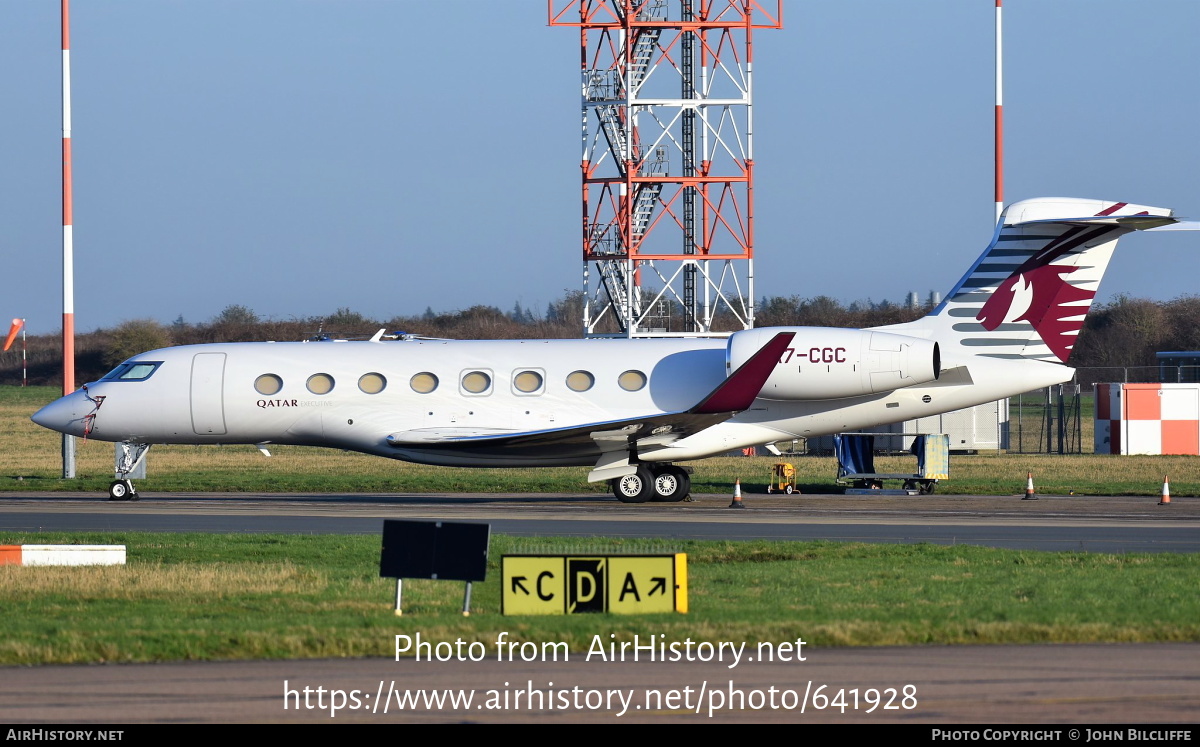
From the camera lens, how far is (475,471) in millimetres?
36375

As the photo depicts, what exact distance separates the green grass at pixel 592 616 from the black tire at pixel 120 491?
888 centimetres

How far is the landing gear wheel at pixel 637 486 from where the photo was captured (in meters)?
25.7

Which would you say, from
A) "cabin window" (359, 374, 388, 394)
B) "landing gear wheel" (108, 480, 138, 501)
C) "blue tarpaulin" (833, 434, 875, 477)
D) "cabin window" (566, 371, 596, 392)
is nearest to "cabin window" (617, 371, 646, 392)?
"cabin window" (566, 371, 596, 392)

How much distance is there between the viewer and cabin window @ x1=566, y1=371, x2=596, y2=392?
25.7 meters

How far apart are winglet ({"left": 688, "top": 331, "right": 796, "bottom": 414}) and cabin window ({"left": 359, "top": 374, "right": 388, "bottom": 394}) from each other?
19.3 ft

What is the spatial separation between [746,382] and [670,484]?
107 inches

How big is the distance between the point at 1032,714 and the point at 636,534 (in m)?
11.8

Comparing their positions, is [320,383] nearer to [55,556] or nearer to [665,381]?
[665,381]

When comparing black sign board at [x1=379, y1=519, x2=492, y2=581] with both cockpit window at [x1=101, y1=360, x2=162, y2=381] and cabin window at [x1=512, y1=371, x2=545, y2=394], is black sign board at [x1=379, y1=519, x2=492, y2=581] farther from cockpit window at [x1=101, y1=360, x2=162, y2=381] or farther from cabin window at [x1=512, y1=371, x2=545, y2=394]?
cockpit window at [x1=101, y1=360, x2=162, y2=381]

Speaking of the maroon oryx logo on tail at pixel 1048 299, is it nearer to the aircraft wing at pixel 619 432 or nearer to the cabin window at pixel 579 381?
the aircraft wing at pixel 619 432

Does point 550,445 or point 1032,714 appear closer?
point 1032,714

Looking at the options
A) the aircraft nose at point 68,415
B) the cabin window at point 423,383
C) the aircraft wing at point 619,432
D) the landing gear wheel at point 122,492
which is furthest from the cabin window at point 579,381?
the aircraft nose at point 68,415
